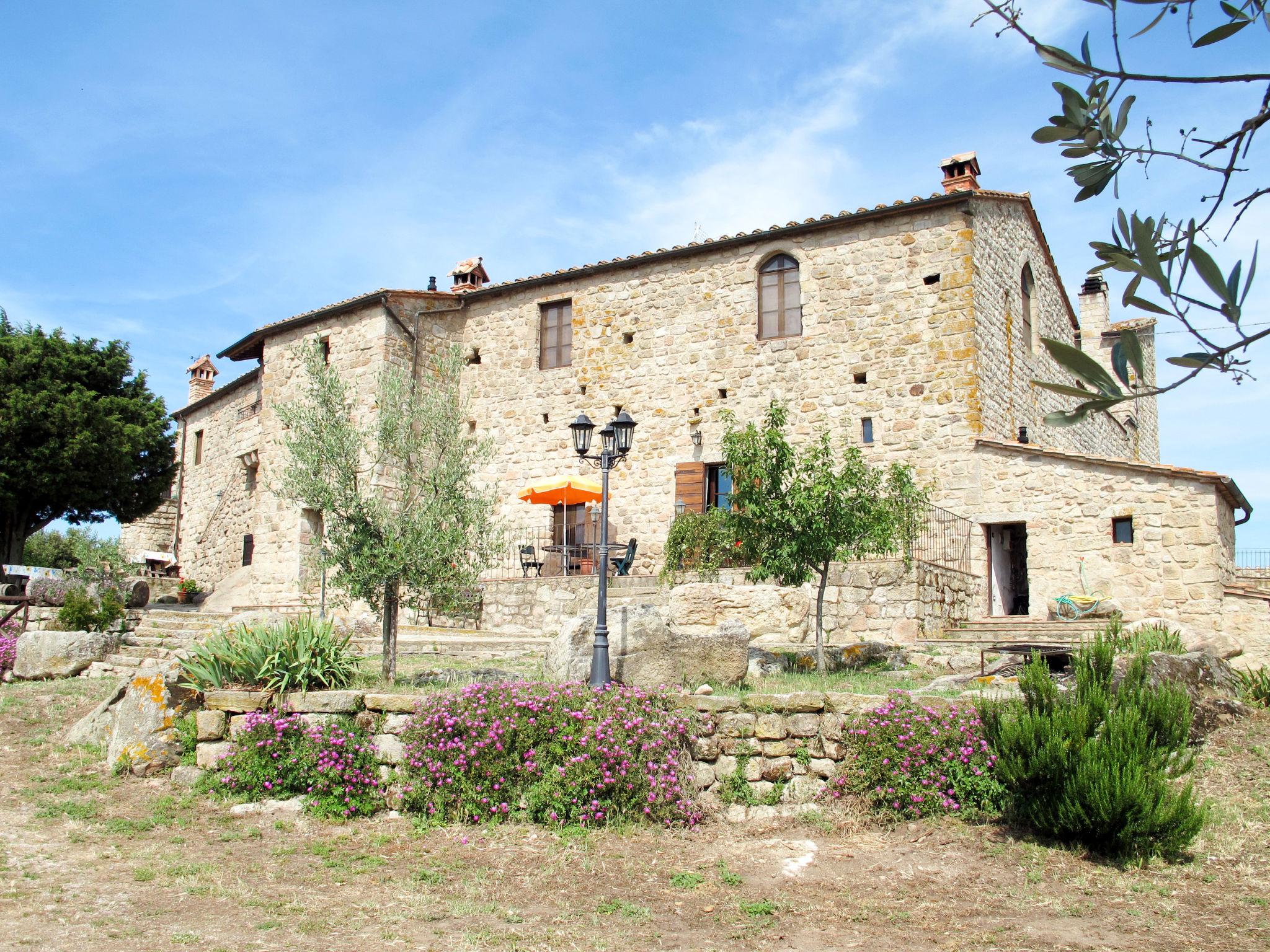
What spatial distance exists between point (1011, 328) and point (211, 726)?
15.9m

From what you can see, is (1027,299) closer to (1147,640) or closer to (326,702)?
Answer: (1147,640)

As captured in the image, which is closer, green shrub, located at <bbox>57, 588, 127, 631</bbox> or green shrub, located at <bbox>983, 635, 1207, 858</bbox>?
green shrub, located at <bbox>983, 635, 1207, 858</bbox>

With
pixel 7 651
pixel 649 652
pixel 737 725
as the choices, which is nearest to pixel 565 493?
pixel 7 651

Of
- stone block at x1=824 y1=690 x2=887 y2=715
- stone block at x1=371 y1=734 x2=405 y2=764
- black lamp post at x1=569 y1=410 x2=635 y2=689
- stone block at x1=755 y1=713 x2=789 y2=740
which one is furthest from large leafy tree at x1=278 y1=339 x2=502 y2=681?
stone block at x1=824 y1=690 x2=887 y2=715

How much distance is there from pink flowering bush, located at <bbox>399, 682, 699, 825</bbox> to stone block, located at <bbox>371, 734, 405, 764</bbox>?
0.46 ft

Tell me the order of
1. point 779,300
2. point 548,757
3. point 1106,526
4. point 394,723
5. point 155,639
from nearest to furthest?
point 548,757 < point 394,723 < point 1106,526 < point 155,639 < point 779,300

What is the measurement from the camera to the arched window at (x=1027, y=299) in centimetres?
1967

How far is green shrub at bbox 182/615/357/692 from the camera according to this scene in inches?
346

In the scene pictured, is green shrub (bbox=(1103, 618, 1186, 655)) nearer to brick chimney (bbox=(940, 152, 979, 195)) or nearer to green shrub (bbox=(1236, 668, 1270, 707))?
green shrub (bbox=(1236, 668, 1270, 707))

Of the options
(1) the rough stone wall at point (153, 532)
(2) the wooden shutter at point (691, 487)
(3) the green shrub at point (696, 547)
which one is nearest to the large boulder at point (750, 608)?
(3) the green shrub at point (696, 547)

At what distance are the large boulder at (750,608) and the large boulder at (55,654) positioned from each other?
29.8ft

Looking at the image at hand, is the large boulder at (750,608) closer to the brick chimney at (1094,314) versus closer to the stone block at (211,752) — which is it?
the stone block at (211,752)

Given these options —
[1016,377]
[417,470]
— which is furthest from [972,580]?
[417,470]

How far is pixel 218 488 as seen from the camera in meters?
29.7
